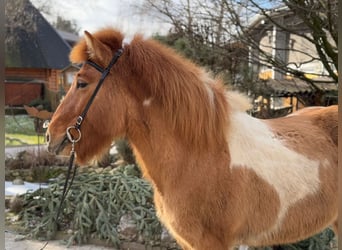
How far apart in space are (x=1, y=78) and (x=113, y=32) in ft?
2.82

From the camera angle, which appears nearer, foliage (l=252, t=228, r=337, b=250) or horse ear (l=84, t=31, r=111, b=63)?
horse ear (l=84, t=31, r=111, b=63)

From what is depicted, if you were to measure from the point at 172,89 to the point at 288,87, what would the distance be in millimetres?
3952

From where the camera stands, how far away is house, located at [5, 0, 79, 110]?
28.4 feet

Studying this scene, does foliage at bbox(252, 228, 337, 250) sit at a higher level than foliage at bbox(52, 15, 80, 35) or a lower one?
lower

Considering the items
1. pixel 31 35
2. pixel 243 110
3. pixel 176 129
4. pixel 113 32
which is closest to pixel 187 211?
pixel 176 129

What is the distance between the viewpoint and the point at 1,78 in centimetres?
86

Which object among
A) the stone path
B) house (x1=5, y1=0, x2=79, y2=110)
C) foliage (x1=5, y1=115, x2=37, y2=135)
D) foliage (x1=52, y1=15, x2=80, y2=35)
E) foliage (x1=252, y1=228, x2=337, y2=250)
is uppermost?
foliage (x1=52, y1=15, x2=80, y2=35)

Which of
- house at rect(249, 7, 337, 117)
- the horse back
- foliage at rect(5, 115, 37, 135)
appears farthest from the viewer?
foliage at rect(5, 115, 37, 135)

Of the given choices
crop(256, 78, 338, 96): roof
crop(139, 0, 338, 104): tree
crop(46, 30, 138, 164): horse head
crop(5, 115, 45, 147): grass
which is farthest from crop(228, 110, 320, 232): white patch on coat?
crop(5, 115, 45, 147): grass

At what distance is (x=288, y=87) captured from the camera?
5.11 metres

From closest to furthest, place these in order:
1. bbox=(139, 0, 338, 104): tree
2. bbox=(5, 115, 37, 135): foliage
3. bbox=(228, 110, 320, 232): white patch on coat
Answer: bbox=(228, 110, 320, 232): white patch on coat → bbox=(139, 0, 338, 104): tree → bbox=(5, 115, 37, 135): foliage

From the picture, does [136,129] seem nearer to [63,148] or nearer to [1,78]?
[63,148]

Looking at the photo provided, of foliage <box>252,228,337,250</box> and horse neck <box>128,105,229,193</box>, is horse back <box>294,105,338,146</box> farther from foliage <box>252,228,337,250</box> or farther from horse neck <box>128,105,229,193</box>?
foliage <box>252,228,337,250</box>

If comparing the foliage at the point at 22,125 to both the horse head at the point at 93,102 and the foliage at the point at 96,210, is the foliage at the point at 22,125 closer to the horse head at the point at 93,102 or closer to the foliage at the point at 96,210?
the foliage at the point at 96,210
